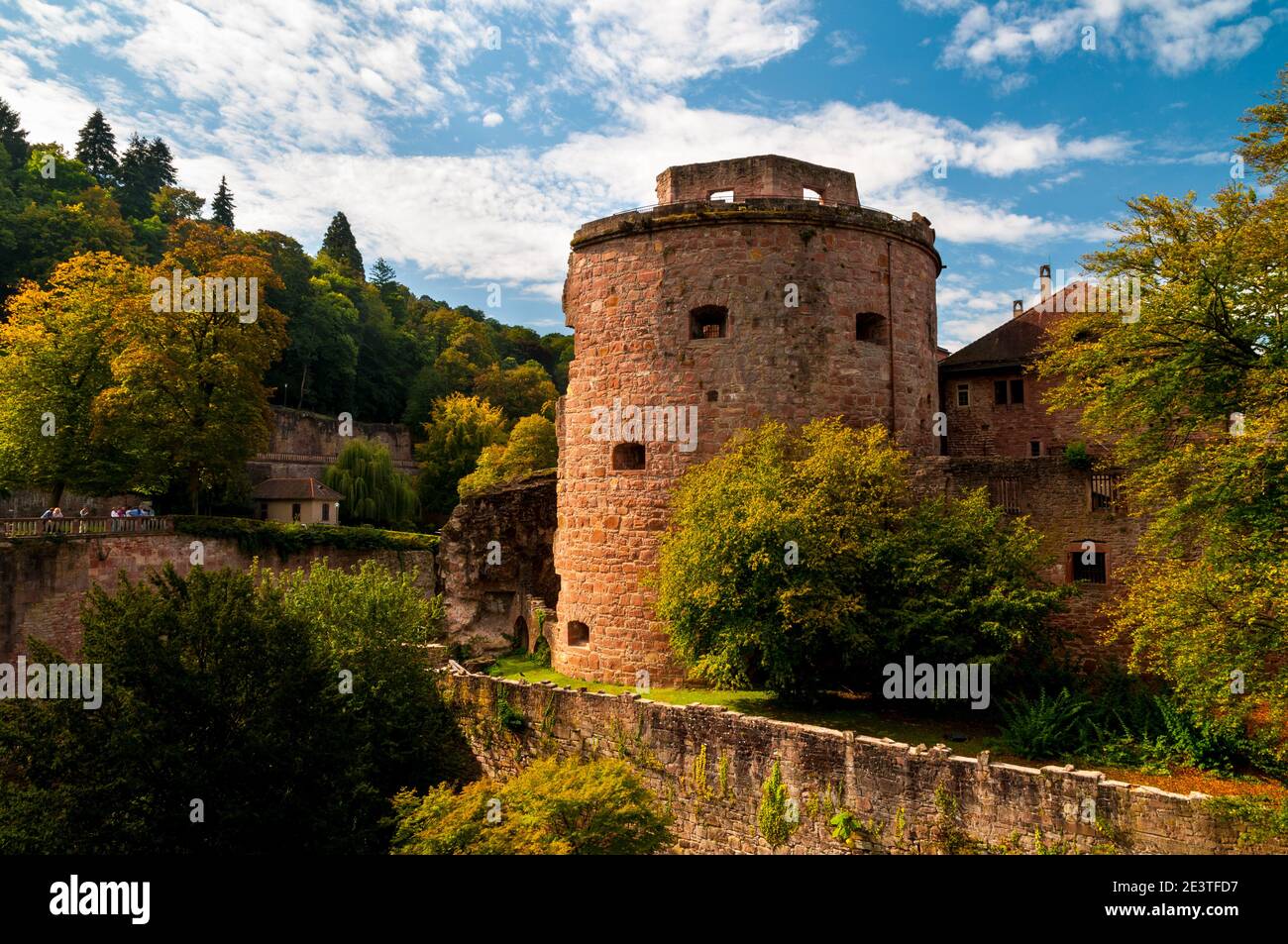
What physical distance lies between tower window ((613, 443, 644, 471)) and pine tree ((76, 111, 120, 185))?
62.4 meters

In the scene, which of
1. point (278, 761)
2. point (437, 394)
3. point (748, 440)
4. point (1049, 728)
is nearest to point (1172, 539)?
point (1049, 728)

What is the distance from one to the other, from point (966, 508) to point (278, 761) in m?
12.2

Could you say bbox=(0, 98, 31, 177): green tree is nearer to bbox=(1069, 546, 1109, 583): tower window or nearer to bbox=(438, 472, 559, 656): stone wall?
bbox=(438, 472, 559, 656): stone wall

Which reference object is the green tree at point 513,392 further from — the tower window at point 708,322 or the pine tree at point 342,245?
the tower window at point 708,322

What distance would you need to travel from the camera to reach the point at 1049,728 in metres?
13.6

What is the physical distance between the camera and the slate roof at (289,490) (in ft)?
139

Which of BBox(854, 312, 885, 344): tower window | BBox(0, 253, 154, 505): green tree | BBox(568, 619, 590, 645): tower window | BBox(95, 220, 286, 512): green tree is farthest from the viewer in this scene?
BBox(0, 253, 154, 505): green tree

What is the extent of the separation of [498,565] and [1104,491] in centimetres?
1535

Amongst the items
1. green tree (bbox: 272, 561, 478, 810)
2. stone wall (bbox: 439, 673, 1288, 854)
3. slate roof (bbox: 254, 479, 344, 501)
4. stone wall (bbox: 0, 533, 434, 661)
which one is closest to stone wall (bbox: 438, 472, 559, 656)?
green tree (bbox: 272, 561, 478, 810)

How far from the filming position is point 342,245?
256 feet

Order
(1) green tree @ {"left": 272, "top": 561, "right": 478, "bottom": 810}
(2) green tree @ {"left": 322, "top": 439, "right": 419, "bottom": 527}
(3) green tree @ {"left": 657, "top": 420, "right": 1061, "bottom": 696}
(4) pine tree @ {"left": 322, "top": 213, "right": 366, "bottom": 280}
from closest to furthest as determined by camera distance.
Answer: (3) green tree @ {"left": 657, "top": 420, "right": 1061, "bottom": 696} → (1) green tree @ {"left": 272, "top": 561, "right": 478, "bottom": 810} → (2) green tree @ {"left": 322, "top": 439, "right": 419, "bottom": 527} → (4) pine tree @ {"left": 322, "top": 213, "right": 366, "bottom": 280}

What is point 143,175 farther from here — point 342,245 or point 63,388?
point 63,388

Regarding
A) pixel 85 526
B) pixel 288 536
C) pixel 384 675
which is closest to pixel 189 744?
pixel 384 675

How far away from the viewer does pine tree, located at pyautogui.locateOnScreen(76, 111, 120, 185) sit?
65.6 m
